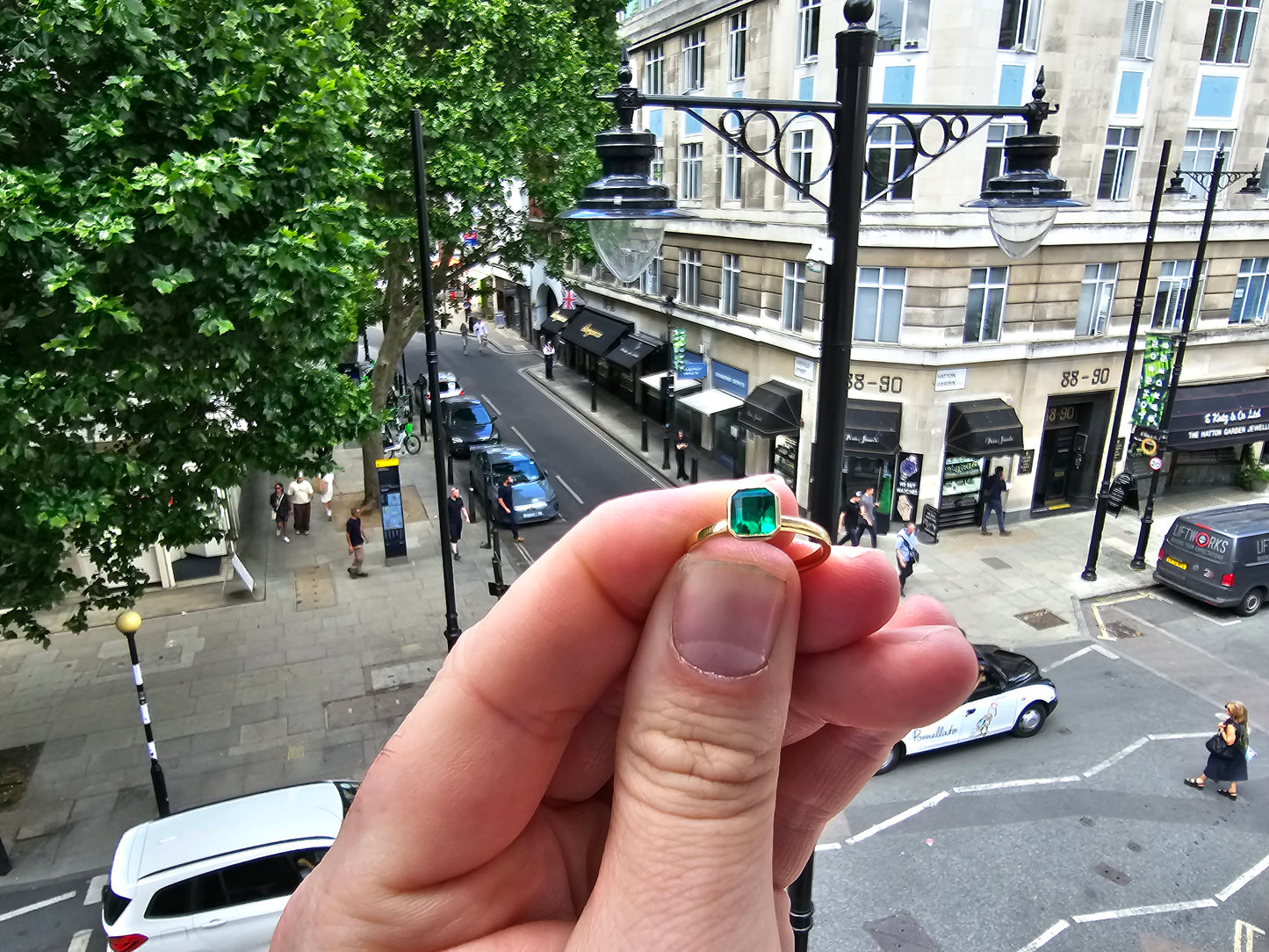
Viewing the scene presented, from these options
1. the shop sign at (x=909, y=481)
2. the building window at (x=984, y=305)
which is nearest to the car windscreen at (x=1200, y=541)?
the shop sign at (x=909, y=481)

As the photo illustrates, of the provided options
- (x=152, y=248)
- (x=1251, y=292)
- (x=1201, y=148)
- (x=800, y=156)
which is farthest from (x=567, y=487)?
(x=1251, y=292)

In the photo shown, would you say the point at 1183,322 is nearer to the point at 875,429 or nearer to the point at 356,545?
the point at 875,429

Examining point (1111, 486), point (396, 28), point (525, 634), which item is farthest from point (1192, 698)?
point (396, 28)

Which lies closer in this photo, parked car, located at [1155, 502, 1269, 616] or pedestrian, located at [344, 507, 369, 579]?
parked car, located at [1155, 502, 1269, 616]

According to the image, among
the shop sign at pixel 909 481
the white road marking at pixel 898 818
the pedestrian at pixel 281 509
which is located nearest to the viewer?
the white road marking at pixel 898 818

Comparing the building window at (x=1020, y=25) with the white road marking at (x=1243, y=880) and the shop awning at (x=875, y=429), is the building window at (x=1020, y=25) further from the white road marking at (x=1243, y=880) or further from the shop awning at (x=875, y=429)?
the white road marking at (x=1243, y=880)

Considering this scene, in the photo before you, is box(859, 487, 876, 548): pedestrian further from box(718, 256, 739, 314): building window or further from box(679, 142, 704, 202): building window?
box(679, 142, 704, 202): building window


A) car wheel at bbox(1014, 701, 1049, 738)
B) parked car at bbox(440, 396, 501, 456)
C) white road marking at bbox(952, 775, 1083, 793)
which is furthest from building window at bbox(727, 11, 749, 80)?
white road marking at bbox(952, 775, 1083, 793)
